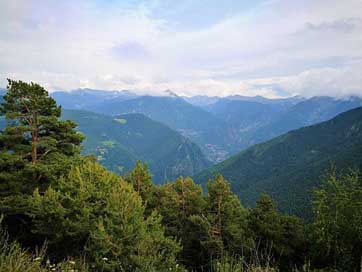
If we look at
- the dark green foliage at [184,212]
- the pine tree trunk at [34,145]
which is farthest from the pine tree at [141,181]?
the pine tree trunk at [34,145]

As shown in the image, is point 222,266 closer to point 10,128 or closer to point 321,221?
point 321,221

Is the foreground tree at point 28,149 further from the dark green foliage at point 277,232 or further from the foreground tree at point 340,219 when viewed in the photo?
the dark green foliage at point 277,232

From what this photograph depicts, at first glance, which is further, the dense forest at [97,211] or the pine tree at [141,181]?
the pine tree at [141,181]

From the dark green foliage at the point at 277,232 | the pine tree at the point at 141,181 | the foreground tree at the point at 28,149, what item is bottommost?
the dark green foliage at the point at 277,232

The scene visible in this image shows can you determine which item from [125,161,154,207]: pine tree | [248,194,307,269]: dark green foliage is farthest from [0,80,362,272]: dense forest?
[125,161,154,207]: pine tree

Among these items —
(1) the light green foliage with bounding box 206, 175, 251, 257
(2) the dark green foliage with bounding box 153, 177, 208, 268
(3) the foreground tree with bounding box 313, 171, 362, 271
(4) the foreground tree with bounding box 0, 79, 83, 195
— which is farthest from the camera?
(2) the dark green foliage with bounding box 153, 177, 208, 268

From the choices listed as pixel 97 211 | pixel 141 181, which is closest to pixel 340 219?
pixel 97 211

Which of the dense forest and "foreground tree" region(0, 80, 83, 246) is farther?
"foreground tree" region(0, 80, 83, 246)

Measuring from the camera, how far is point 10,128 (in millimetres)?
20031

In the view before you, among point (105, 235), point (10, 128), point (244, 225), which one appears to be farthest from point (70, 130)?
point (244, 225)

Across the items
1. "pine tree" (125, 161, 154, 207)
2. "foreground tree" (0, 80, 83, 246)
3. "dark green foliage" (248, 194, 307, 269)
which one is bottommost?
"dark green foliage" (248, 194, 307, 269)

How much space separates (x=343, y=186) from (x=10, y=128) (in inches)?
836

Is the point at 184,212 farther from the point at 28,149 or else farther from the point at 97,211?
the point at 28,149

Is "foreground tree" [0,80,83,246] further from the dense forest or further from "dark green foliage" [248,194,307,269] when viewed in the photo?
"dark green foliage" [248,194,307,269]
